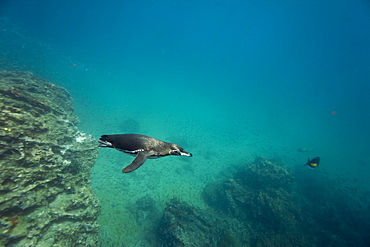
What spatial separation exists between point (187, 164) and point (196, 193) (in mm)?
4827

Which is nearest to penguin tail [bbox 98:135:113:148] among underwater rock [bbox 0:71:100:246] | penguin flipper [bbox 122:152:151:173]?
penguin flipper [bbox 122:152:151:173]

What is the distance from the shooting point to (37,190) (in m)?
4.55

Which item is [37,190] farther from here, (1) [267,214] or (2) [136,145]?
(1) [267,214]

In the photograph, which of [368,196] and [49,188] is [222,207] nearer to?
[49,188]

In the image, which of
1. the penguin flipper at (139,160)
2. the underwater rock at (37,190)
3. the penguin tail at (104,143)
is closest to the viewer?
the penguin flipper at (139,160)

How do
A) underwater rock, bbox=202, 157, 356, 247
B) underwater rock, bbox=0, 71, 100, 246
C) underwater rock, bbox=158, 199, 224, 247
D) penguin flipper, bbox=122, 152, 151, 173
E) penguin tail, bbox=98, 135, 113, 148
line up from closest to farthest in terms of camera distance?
penguin flipper, bbox=122, 152, 151, 173 → penguin tail, bbox=98, 135, 113, 148 → underwater rock, bbox=0, 71, 100, 246 → underwater rock, bbox=158, 199, 224, 247 → underwater rock, bbox=202, 157, 356, 247

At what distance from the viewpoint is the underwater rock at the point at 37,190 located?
12.7ft

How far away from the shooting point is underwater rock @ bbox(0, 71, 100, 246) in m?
3.88

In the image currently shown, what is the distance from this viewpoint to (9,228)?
3625 mm

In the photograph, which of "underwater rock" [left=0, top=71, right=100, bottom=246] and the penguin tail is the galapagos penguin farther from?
"underwater rock" [left=0, top=71, right=100, bottom=246]

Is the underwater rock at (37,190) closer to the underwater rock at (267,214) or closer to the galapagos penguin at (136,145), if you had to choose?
the galapagos penguin at (136,145)

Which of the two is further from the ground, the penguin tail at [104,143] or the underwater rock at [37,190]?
the penguin tail at [104,143]

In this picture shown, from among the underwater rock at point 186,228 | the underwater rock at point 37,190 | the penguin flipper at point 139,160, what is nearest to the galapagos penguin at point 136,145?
the penguin flipper at point 139,160

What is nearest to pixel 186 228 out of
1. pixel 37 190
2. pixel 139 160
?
pixel 37 190
